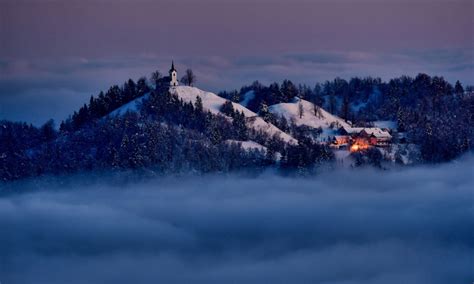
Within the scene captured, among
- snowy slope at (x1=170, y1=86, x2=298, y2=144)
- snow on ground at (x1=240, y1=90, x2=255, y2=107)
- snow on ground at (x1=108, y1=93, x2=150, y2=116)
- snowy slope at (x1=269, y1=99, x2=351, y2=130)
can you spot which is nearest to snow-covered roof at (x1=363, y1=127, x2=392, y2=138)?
snowy slope at (x1=269, y1=99, x2=351, y2=130)

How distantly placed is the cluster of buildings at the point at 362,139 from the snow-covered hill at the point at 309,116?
3.26 meters

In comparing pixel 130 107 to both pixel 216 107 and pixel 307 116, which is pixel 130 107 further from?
pixel 307 116

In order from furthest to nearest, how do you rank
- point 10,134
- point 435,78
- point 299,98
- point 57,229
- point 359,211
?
point 435,78 < point 299,98 < point 10,134 < point 359,211 < point 57,229

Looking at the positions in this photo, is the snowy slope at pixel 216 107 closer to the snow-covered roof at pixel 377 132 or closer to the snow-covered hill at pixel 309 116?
the snow-covered hill at pixel 309 116

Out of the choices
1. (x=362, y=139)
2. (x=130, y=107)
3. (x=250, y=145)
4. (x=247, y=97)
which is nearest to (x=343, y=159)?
(x=362, y=139)

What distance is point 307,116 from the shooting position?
3575 inches

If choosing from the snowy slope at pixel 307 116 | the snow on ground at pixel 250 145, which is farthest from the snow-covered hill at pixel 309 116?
the snow on ground at pixel 250 145

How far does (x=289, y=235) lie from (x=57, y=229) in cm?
2099

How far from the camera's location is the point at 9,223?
221 ft

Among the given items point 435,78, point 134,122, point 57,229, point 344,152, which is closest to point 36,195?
point 57,229

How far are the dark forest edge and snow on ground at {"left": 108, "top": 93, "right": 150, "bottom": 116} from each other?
58 cm

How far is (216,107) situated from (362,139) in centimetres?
1544

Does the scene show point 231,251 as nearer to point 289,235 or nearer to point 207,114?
point 289,235

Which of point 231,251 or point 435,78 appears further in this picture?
point 435,78
